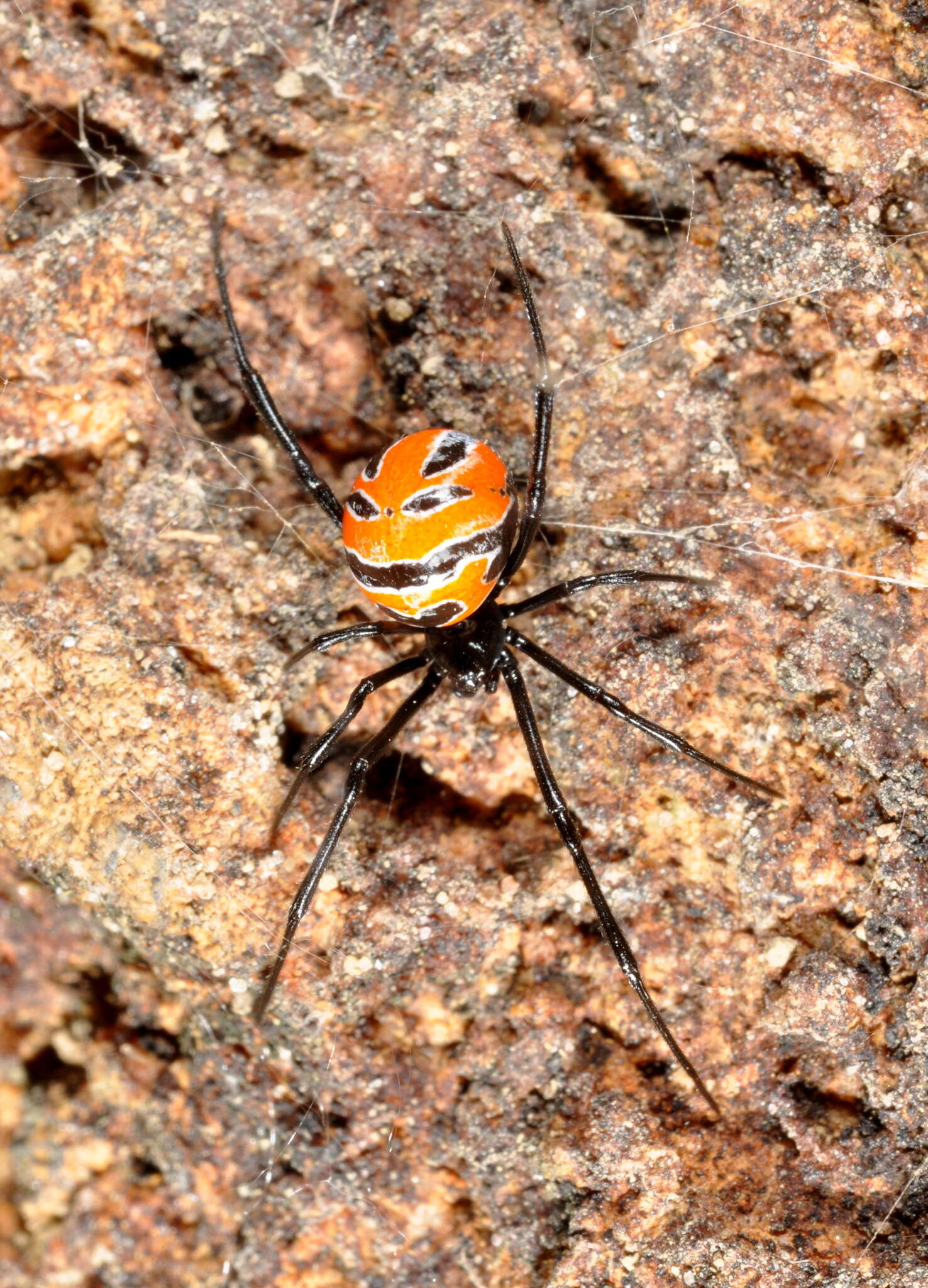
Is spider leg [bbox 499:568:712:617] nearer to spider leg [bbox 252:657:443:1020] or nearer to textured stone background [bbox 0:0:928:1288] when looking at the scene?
textured stone background [bbox 0:0:928:1288]

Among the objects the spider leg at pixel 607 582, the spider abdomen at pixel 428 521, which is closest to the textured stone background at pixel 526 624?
the spider leg at pixel 607 582

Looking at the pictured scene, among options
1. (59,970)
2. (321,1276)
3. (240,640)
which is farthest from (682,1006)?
(59,970)

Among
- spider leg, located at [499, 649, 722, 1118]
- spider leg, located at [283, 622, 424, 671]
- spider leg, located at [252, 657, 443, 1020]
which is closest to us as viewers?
spider leg, located at [499, 649, 722, 1118]

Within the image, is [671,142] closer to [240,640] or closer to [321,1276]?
[240,640]

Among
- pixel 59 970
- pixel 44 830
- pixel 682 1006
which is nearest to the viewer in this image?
pixel 682 1006

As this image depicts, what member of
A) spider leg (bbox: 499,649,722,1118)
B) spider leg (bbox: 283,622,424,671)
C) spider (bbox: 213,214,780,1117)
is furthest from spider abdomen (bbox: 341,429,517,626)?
spider leg (bbox: 499,649,722,1118)

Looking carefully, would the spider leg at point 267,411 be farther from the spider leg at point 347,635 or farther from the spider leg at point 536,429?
the spider leg at point 536,429
